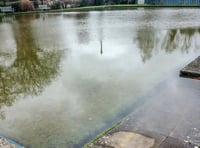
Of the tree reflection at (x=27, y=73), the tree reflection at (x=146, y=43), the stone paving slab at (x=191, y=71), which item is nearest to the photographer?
the tree reflection at (x=27, y=73)

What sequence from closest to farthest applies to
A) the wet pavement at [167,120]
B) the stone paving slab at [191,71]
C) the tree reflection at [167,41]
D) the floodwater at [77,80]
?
the wet pavement at [167,120]
the floodwater at [77,80]
the stone paving slab at [191,71]
the tree reflection at [167,41]

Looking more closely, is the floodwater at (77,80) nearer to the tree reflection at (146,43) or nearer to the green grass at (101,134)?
the tree reflection at (146,43)

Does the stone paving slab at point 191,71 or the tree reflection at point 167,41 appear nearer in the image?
the stone paving slab at point 191,71

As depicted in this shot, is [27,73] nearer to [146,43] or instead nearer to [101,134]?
[101,134]

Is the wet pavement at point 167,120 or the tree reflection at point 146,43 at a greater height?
the tree reflection at point 146,43

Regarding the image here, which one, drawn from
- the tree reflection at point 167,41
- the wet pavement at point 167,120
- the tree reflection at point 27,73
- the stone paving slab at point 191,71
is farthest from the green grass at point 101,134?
the tree reflection at point 167,41

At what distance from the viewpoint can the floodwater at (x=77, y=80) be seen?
4.38 m

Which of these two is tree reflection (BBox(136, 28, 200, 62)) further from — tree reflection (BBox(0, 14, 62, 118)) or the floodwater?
tree reflection (BBox(0, 14, 62, 118))

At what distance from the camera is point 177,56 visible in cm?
857

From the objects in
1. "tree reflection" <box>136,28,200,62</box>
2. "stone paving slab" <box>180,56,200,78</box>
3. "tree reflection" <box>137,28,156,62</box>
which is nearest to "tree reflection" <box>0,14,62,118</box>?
"tree reflection" <box>137,28,156,62</box>

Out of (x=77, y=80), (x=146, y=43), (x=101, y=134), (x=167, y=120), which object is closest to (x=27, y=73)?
(x=77, y=80)

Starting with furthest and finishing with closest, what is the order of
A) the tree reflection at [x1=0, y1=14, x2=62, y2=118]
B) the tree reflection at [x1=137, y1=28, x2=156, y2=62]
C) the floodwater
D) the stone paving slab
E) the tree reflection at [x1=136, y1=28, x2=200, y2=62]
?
the tree reflection at [x1=136, y1=28, x2=200, y2=62], the tree reflection at [x1=137, y1=28, x2=156, y2=62], the stone paving slab, the tree reflection at [x1=0, y1=14, x2=62, y2=118], the floodwater

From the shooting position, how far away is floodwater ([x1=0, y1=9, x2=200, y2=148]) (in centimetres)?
438

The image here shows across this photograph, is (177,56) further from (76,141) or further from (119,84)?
(76,141)
